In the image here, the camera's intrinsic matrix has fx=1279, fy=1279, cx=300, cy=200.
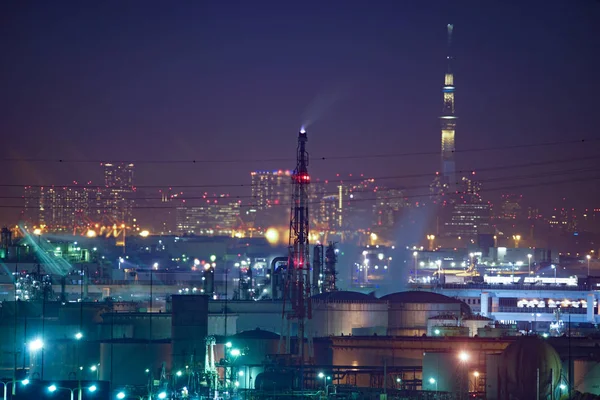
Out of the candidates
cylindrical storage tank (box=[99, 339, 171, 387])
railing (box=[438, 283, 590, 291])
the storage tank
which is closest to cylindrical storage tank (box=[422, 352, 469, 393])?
cylindrical storage tank (box=[99, 339, 171, 387])

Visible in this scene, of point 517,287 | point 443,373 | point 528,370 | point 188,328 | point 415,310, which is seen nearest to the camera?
point 528,370

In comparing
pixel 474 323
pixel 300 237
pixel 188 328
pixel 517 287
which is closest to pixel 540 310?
pixel 517 287

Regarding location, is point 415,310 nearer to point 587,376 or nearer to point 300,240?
point 300,240

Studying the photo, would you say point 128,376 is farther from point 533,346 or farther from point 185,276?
point 185,276

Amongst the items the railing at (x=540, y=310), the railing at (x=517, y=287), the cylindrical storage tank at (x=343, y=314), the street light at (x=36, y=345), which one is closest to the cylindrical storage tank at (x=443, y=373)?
the street light at (x=36, y=345)

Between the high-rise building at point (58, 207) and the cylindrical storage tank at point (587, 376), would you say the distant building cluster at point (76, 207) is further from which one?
the cylindrical storage tank at point (587, 376)
